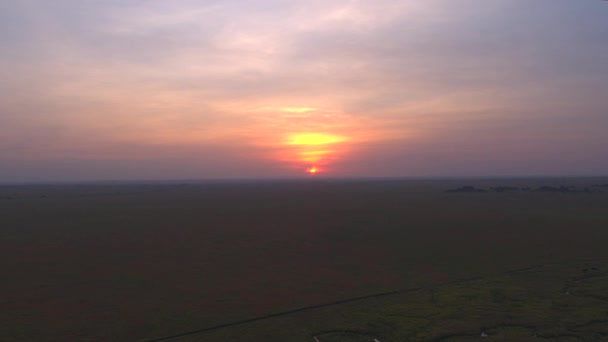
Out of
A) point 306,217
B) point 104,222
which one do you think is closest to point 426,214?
point 306,217

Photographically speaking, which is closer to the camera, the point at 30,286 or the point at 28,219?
the point at 30,286

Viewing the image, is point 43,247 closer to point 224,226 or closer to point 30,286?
point 30,286

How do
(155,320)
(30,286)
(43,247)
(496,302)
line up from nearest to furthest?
(155,320) < (496,302) < (30,286) < (43,247)

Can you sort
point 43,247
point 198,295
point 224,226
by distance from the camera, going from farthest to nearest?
point 224,226, point 43,247, point 198,295

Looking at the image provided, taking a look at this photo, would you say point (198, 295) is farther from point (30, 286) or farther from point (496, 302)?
point (496, 302)

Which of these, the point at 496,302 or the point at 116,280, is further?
the point at 116,280

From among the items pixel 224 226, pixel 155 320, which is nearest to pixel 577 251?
pixel 155 320

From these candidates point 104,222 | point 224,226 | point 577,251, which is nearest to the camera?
point 577,251

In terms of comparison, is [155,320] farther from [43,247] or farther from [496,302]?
[43,247]

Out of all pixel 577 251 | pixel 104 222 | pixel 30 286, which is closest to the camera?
pixel 30 286
